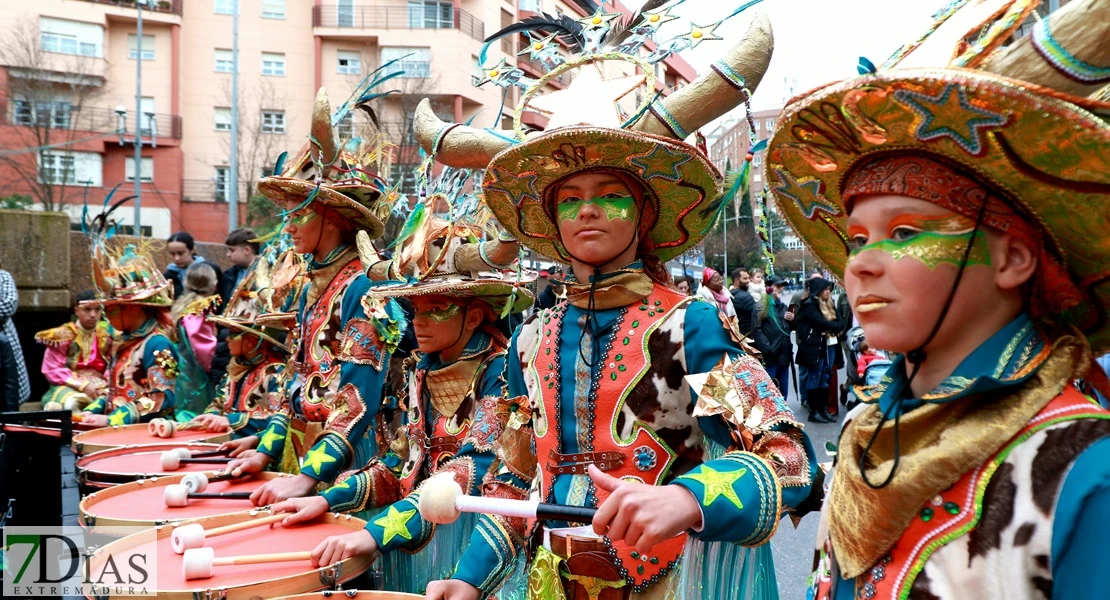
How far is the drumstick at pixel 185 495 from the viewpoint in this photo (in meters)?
3.27

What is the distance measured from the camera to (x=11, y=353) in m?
6.85

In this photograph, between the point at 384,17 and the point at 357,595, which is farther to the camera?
the point at 384,17

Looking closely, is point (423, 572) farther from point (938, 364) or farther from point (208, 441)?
point (938, 364)

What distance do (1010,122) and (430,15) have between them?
103ft

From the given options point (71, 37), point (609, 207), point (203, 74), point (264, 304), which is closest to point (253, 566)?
point (609, 207)

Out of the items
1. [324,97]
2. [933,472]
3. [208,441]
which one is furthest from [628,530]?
[208,441]

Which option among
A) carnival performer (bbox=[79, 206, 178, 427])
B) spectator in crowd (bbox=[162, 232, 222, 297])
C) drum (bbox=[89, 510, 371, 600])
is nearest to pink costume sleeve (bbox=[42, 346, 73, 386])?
carnival performer (bbox=[79, 206, 178, 427])

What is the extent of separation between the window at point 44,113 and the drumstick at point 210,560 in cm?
2639

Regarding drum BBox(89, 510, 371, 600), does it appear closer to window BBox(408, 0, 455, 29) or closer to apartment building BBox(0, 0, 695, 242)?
apartment building BBox(0, 0, 695, 242)

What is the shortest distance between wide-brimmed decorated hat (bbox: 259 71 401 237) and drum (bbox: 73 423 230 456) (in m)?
1.61

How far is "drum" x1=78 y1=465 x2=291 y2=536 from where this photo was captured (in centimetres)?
296

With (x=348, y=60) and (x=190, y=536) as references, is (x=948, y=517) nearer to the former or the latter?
(x=190, y=536)

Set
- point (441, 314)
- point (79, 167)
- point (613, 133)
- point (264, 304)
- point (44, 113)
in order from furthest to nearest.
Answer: point (79, 167) → point (44, 113) → point (264, 304) → point (441, 314) → point (613, 133)

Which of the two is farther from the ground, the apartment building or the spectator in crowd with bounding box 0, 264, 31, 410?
the apartment building
